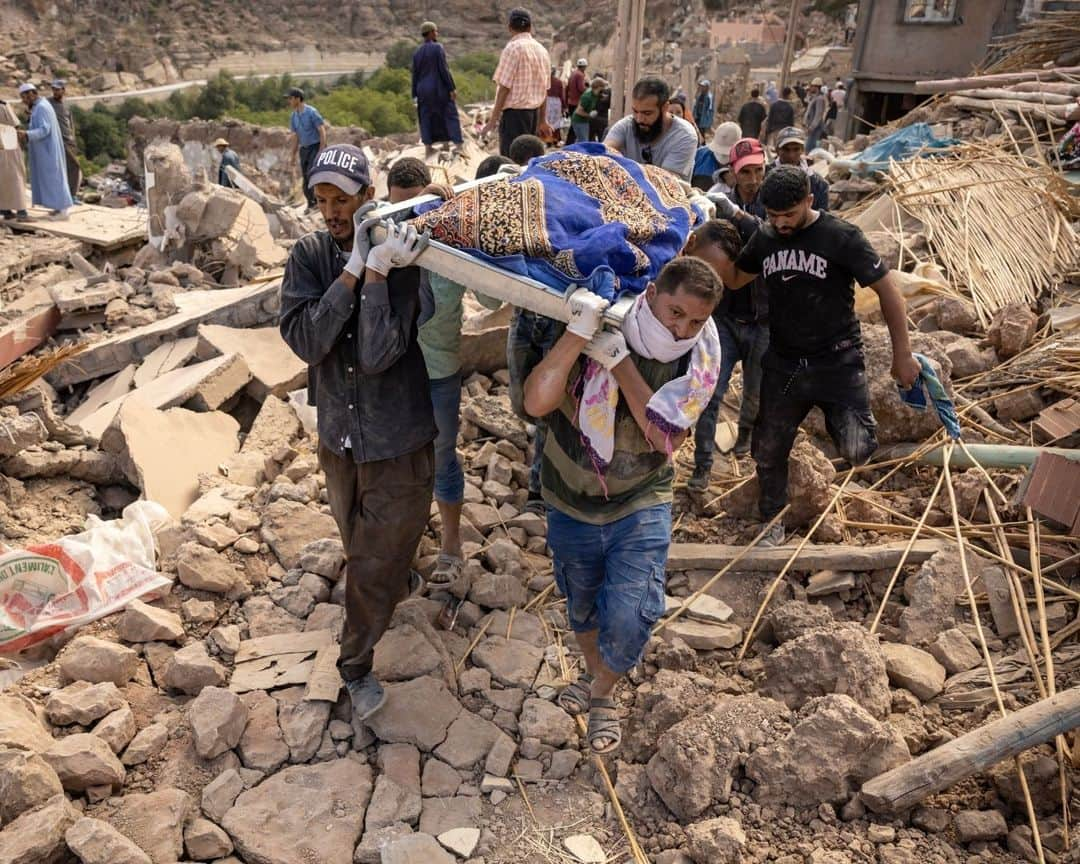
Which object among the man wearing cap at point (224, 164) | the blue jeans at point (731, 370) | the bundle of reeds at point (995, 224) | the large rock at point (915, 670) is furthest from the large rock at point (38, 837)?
the man wearing cap at point (224, 164)

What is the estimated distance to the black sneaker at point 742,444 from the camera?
454 centimetres

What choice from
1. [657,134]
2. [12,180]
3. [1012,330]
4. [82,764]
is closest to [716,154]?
[657,134]

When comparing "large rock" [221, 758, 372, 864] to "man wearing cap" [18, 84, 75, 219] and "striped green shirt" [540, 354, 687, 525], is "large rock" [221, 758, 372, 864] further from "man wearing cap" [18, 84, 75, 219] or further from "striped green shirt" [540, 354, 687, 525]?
"man wearing cap" [18, 84, 75, 219]

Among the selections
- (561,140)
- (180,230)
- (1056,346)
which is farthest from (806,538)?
(561,140)

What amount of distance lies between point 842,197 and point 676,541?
5762 mm

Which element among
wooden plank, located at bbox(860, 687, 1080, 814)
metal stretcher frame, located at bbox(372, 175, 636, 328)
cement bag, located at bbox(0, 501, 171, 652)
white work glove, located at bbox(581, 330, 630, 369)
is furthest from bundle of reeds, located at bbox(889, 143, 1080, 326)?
cement bag, located at bbox(0, 501, 171, 652)

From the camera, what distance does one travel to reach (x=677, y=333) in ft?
8.14

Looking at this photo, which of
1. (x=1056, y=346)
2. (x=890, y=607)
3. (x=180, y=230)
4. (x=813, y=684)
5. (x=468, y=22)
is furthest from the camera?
(x=468, y=22)

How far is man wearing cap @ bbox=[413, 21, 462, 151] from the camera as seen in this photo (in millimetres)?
8180

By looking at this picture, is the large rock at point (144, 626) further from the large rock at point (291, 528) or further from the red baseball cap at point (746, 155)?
the red baseball cap at point (746, 155)

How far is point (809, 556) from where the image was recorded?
373 centimetres

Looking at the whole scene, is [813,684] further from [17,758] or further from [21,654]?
[21,654]

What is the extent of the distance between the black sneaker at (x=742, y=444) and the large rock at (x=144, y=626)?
2.84m

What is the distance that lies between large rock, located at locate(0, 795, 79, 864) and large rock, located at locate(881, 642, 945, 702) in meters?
2.73
